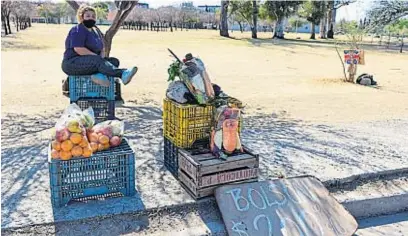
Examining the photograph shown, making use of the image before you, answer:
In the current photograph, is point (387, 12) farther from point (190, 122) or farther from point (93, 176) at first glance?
point (93, 176)

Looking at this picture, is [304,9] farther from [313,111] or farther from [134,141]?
[134,141]

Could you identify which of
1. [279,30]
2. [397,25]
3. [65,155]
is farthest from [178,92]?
[279,30]

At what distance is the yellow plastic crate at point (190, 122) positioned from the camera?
11.0 ft

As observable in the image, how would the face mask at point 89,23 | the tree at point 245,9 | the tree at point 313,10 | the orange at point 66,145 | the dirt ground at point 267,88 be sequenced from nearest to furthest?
the orange at point 66,145 < the face mask at point 89,23 < the dirt ground at point 267,88 < the tree at point 245,9 < the tree at point 313,10

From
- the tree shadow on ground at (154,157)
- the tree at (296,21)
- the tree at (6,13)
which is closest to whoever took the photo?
the tree shadow on ground at (154,157)

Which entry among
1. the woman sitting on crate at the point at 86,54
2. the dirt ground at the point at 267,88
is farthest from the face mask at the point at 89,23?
the dirt ground at the point at 267,88

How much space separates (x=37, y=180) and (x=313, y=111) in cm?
475

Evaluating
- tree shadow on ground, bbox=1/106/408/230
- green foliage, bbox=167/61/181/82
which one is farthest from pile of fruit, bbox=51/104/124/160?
green foliage, bbox=167/61/181/82

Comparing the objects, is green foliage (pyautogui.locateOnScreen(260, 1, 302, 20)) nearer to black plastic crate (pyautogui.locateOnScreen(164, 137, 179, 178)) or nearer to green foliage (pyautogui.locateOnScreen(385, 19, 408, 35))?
green foliage (pyautogui.locateOnScreen(385, 19, 408, 35))

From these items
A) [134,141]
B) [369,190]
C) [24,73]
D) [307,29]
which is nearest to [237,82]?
[24,73]

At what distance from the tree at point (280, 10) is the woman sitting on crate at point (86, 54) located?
31927 mm

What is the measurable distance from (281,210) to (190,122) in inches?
38.3

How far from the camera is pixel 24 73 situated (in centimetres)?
1086

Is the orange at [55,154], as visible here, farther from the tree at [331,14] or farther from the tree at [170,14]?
the tree at [170,14]
